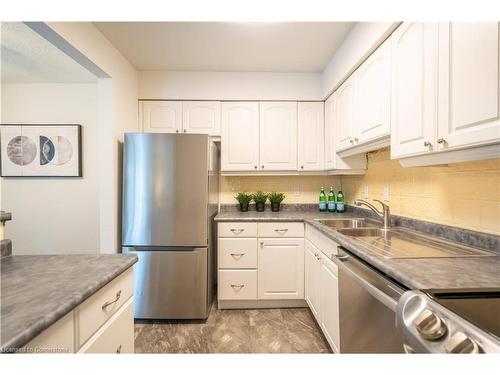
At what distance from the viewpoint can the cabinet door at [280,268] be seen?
231 centimetres

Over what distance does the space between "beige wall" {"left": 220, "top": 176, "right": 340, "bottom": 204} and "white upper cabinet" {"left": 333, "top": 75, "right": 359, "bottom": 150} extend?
746mm

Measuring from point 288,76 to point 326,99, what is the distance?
49cm

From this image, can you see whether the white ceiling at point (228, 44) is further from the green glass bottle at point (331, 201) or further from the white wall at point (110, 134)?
the green glass bottle at point (331, 201)

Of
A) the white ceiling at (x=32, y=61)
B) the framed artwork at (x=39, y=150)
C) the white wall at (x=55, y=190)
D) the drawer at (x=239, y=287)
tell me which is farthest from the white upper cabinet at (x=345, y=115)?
the framed artwork at (x=39, y=150)

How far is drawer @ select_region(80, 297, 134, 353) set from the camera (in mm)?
809

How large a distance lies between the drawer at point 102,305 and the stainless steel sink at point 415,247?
45.4 inches

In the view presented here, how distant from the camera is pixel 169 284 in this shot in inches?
83.2

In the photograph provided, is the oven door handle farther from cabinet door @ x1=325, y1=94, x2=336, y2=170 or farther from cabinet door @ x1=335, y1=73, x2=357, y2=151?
cabinet door @ x1=325, y1=94, x2=336, y2=170

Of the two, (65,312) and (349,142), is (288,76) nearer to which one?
(349,142)

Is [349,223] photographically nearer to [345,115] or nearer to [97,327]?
[345,115]

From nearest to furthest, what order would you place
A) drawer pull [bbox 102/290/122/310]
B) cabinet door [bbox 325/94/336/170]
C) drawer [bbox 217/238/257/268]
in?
drawer pull [bbox 102/290/122/310] < drawer [bbox 217/238/257/268] < cabinet door [bbox 325/94/336/170]

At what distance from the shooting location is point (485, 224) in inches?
45.1

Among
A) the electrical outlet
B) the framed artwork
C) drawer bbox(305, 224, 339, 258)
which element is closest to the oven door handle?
drawer bbox(305, 224, 339, 258)

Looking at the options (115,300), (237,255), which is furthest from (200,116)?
(115,300)
